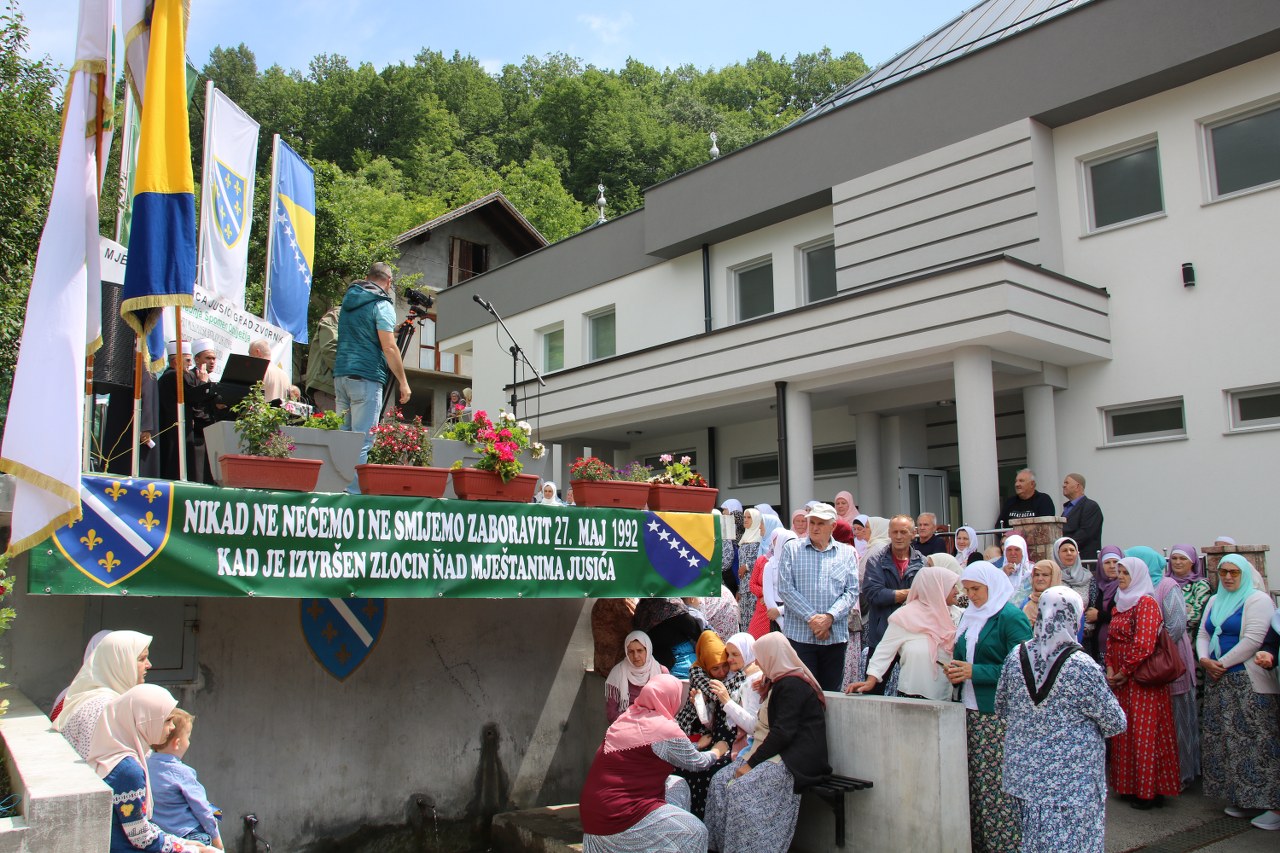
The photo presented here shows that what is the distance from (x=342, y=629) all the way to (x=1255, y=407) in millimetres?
10715

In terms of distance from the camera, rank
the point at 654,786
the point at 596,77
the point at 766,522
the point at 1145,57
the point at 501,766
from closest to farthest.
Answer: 1. the point at 654,786
2. the point at 501,766
3. the point at 766,522
4. the point at 1145,57
5. the point at 596,77

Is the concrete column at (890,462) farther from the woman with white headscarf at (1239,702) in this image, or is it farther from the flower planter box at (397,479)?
the flower planter box at (397,479)

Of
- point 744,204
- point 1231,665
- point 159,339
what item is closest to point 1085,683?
point 1231,665

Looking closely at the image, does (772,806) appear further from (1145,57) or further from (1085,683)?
(1145,57)

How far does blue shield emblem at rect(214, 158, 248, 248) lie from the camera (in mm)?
9906

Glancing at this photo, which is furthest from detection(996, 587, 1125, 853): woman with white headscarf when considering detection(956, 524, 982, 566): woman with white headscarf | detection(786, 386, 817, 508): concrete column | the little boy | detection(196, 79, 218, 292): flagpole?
detection(786, 386, 817, 508): concrete column

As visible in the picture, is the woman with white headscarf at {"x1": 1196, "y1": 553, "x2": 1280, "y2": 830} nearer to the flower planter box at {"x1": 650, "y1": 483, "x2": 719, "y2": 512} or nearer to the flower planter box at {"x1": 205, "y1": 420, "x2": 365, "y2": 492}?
the flower planter box at {"x1": 650, "y1": 483, "x2": 719, "y2": 512}

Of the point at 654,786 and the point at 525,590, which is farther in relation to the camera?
the point at 525,590

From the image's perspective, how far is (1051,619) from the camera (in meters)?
5.23

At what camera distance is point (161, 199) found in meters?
6.03

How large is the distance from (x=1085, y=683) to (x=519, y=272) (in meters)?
18.6

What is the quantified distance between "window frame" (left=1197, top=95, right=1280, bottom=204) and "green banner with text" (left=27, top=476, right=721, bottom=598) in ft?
28.2

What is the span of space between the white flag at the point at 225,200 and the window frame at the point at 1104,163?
1065 centimetres

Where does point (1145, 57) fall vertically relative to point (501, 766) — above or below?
above
